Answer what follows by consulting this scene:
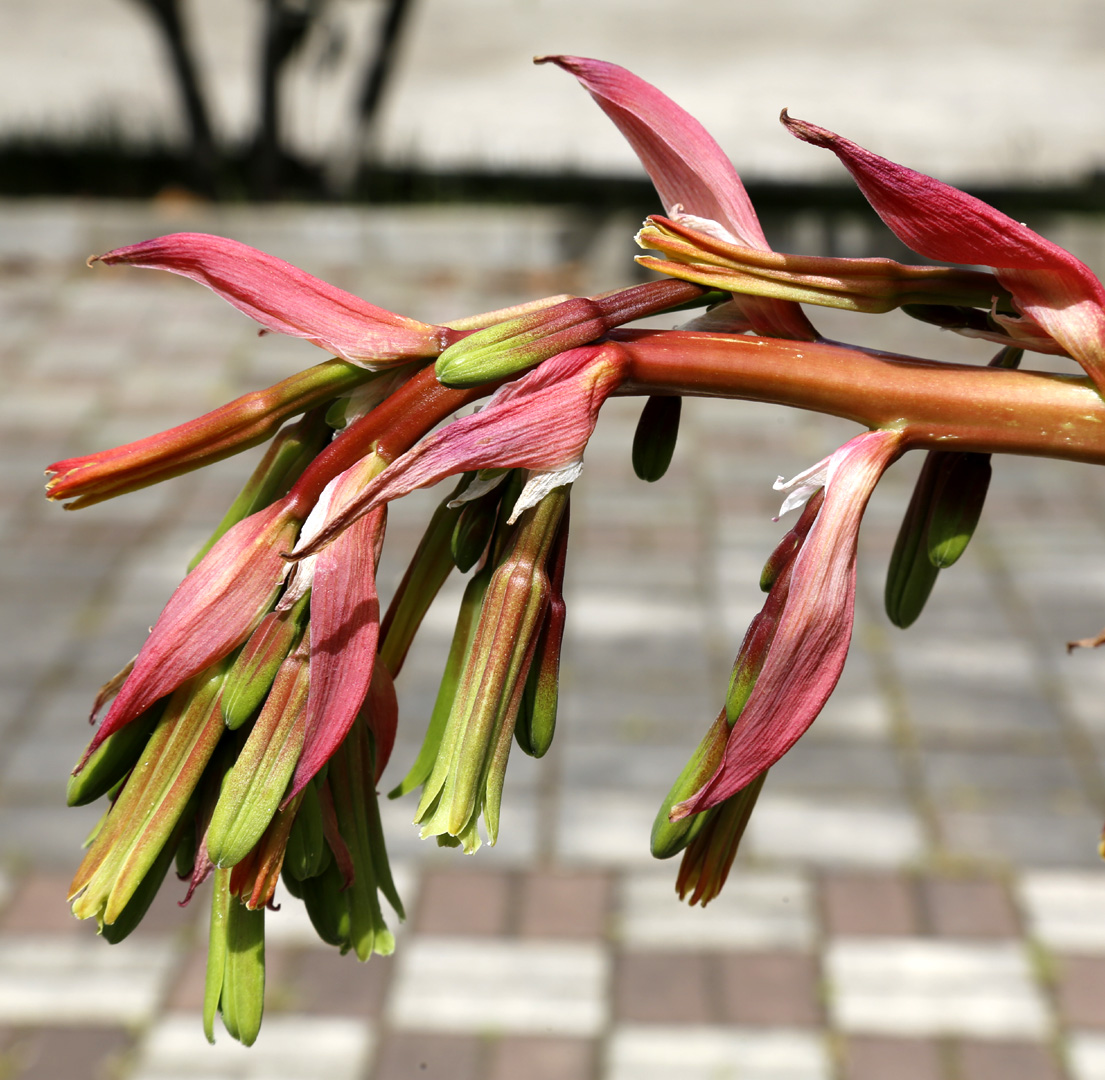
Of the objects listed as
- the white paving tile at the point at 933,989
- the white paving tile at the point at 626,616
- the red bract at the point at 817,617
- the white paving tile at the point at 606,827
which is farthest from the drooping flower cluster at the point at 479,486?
the white paving tile at the point at 626,616

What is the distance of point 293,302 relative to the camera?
482 millimetres

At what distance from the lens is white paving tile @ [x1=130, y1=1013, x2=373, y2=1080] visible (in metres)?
2.09

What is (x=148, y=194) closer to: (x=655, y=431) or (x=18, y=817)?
(x=18, y=817)

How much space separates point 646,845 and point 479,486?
6.97ft

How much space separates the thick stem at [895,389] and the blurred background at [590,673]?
5.88ft

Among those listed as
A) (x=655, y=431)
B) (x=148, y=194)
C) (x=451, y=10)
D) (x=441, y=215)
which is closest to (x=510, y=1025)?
(x=655, y=431)

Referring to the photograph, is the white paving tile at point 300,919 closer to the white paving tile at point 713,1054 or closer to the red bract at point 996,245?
the white paving tile at point 713,1054

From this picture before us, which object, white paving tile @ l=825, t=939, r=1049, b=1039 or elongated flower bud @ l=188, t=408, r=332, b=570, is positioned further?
white paving tile @ l=825, t=939, r=1049, b=1039

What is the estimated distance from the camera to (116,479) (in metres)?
0.48

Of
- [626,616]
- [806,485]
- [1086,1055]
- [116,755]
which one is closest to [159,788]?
[116,755]

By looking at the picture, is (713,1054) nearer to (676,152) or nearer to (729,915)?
(729,915)

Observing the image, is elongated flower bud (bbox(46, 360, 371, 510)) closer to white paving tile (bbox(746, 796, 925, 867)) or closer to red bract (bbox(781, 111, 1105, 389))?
red bract (bbox(781, 111, 1105, 389))

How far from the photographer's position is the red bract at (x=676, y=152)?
0.52 metres

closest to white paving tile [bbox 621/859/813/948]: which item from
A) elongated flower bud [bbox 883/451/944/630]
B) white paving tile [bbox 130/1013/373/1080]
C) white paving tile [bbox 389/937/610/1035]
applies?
white paving tile [bbox 389/937/610/1035]
